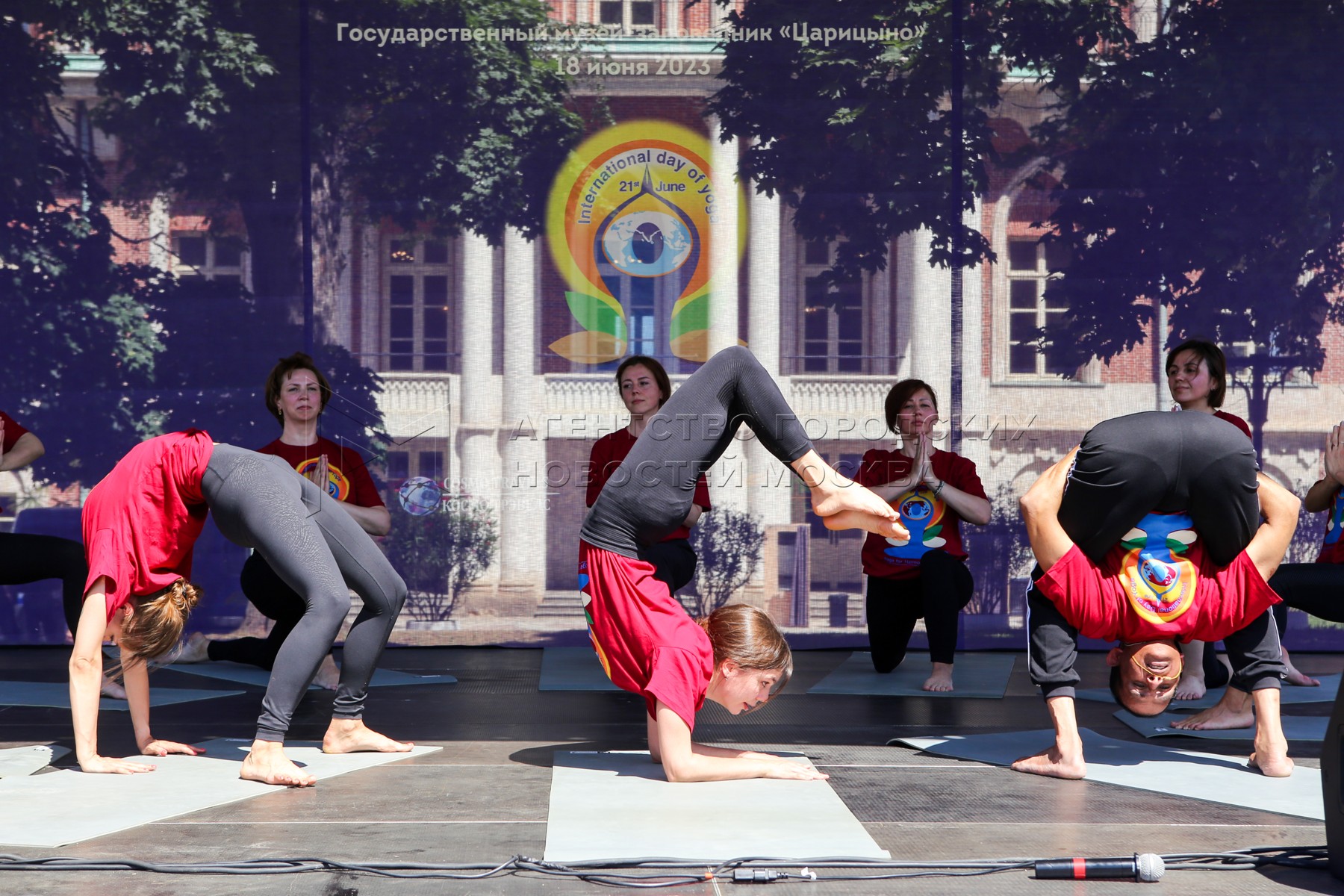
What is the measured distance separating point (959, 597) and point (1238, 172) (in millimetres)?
2314

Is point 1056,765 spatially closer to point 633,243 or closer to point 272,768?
point 272,768

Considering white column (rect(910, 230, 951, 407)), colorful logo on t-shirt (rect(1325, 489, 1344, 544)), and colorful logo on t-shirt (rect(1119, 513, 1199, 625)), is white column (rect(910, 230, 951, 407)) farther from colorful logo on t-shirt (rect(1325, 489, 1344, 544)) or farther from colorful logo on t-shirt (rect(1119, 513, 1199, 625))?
colorful logo on t-shirt (rect(1119, 513, 1199, 625))

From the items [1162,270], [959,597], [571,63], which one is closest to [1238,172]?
[1162,270]

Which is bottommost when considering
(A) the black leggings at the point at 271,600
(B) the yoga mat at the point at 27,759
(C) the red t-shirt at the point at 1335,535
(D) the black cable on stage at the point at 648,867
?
(B) the yoga mat at the point at 27,759

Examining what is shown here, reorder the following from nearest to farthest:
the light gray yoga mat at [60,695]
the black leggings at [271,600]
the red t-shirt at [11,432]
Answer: the light gray yoga mat at [60,695] → the red t-shirt at [11,432] → the black leggings at [271,600]

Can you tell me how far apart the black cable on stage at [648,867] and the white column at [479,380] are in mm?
3411

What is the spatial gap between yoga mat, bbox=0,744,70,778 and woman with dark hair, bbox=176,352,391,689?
39.7 inches

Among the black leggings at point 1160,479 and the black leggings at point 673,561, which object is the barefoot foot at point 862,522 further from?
the black leggings at point 673,561

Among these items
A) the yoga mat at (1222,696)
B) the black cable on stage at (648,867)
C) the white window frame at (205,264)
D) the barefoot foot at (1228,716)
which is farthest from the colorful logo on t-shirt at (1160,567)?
the white window frame at (205,264)

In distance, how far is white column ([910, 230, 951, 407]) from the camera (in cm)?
564

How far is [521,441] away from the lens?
18.5 ft

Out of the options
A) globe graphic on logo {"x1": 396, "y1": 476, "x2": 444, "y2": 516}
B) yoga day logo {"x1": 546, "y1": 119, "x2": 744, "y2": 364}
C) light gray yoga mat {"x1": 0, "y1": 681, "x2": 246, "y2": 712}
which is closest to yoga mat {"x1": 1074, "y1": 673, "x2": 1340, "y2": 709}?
yoga day logo {"x1": 546, "y1": 119, "x2": 744, "y2": 364}

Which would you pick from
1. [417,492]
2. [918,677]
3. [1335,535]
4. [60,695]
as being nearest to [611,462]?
[417,492]

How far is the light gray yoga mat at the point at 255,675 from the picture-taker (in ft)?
15.3
